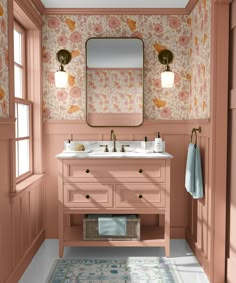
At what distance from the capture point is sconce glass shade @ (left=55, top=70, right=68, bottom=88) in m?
3.74

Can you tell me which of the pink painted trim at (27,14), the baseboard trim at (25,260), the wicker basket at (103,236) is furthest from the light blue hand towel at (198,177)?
the pink painted trim at (27,14)

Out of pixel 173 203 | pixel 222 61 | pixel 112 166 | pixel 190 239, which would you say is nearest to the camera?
pixel 222 61

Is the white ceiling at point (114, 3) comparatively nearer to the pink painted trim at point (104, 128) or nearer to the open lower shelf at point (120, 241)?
the pink painted trim at point (104, 128)

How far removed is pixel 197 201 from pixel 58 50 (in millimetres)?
2167

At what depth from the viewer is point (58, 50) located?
153 inches

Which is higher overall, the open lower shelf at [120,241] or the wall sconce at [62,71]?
the wall sconce at [62,71]

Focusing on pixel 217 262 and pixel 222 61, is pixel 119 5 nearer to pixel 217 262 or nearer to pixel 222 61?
pixel 222 61

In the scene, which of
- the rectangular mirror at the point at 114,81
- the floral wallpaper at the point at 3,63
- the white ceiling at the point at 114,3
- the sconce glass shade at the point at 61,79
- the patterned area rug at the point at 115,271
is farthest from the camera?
the rectangular mirror at the point at 114,81

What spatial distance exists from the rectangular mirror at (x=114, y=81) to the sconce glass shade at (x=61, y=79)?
252 mm

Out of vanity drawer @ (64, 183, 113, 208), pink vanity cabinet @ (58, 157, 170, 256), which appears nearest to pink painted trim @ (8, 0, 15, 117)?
pink vanity cabinet @ (58, 157, 170, 256)

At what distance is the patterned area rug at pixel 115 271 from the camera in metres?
2.95

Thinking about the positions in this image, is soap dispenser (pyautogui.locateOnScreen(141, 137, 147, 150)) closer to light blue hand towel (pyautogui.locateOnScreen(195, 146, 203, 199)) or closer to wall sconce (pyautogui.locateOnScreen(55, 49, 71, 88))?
light blue hand towel (pyautogui.locateOnScreen(195, 146, 203, 199))

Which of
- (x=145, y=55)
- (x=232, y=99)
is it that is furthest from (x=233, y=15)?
(x=145, y=55)

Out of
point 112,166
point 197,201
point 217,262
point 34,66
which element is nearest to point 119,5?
point 34,66
